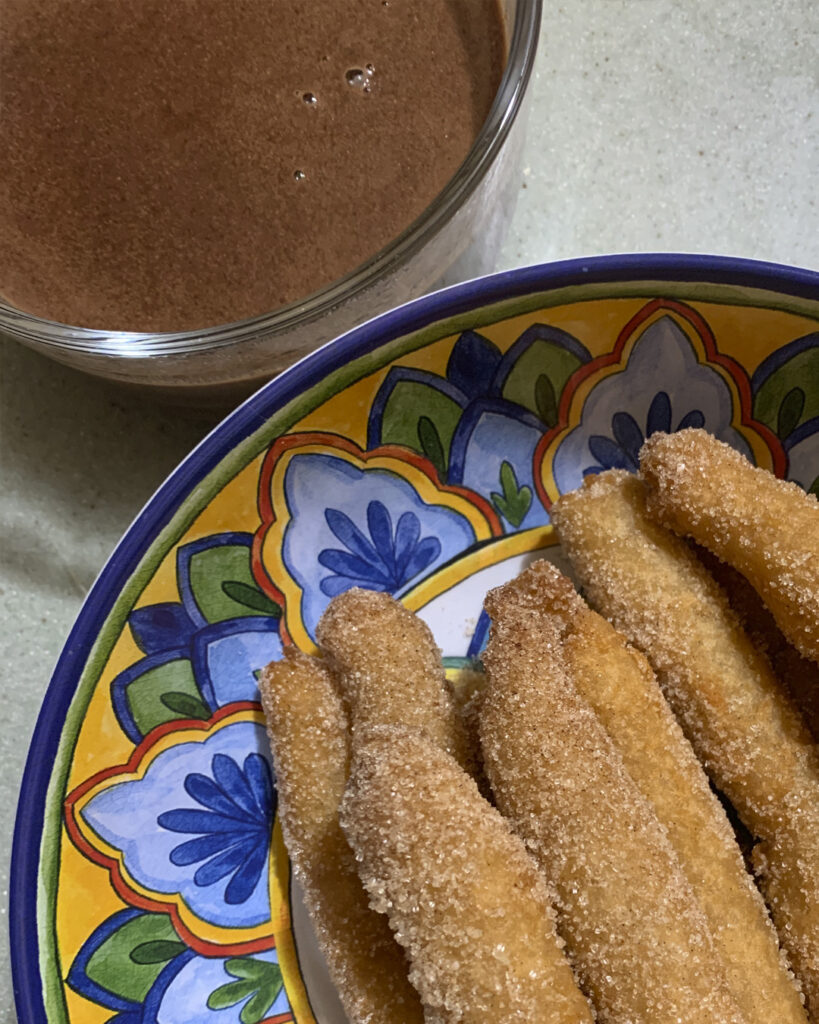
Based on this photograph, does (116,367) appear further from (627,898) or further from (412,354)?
(627,898)

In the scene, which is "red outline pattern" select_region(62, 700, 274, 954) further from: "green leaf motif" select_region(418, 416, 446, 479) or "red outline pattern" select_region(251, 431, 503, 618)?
"green leaf motif" select_region(418, 416, 446, 479)

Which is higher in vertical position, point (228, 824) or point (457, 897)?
point (228, 824)

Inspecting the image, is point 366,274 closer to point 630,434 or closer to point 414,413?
point 414,413

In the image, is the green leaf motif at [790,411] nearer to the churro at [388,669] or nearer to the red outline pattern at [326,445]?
the red outline pattern at [326,445]

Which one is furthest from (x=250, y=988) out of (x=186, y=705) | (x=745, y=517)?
(x=745, y=517)

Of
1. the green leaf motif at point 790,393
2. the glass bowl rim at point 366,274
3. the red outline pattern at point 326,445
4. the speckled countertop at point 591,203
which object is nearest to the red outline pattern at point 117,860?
the red outline pattern at point 326,445

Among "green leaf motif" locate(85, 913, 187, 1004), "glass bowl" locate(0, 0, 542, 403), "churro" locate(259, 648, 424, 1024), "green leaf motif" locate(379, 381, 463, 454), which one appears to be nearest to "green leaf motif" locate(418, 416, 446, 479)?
"green leaf motif" locate(379, 381, 463, 454)

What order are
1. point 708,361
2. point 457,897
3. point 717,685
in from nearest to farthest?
point 457,897, point 717,685, point 708,361

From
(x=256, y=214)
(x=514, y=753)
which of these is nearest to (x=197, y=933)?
(x=514, y=753)
